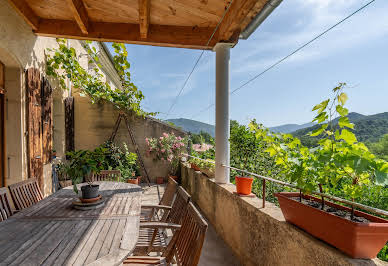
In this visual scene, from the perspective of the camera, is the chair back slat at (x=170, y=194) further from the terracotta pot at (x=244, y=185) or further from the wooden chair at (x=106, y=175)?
the wooden chair at (x=106, y=175)

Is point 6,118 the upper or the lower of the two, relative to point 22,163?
upper

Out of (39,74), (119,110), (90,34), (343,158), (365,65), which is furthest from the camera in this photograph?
(119,110)

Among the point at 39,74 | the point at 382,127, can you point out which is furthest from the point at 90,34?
the point at 382,127

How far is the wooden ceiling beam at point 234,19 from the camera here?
224cm

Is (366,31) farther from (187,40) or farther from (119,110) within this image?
(119,110)

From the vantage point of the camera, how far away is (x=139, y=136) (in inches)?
234

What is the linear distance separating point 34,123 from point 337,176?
3919mm

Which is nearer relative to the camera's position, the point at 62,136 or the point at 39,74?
the point at 39,74

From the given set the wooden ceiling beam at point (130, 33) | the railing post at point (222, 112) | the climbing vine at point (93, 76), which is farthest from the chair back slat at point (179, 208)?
the climbing vine at point (93, 76)

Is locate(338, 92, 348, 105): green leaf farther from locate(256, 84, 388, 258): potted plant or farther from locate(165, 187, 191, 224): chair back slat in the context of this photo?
locate(165, 187, 191, 224): chair back slat

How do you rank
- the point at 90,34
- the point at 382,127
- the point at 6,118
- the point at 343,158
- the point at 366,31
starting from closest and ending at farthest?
the point at 343,158
the point at 366,31
the point at 6,118
the point at 90,34
the point at 382,127

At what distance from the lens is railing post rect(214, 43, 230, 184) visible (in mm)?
2910

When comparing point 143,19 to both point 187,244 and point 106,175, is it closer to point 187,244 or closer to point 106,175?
point 106,175

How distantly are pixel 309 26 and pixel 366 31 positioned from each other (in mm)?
751
